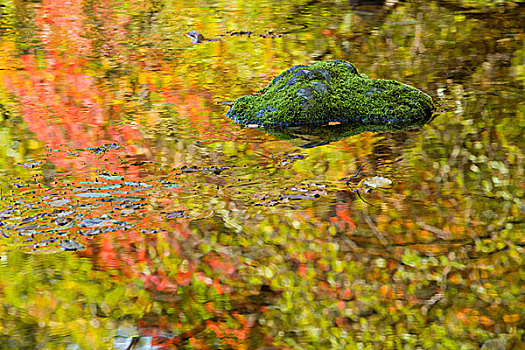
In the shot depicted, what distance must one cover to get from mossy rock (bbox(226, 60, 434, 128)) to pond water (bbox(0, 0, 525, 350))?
265mm

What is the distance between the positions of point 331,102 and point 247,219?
255 centimetres

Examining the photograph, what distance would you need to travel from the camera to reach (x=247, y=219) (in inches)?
157

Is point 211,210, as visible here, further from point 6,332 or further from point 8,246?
point 6,332

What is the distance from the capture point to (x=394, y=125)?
19.8 ft

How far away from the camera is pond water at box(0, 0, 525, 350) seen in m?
3.00

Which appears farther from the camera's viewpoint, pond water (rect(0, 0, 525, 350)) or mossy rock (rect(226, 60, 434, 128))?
mossy rock (rect(226, 60, 434, 128))

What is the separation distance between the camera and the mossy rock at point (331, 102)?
6121 millimetres

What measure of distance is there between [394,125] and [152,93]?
3.05m

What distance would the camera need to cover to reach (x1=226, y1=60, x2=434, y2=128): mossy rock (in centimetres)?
612

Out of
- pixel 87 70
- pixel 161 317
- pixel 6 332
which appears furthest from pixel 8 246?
pixel 87 70

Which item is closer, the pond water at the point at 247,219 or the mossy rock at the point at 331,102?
the pond water at the point at 247,219

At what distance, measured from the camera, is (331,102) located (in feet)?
20.2

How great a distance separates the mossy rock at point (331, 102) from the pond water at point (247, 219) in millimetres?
265

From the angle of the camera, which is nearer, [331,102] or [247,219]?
[247,219]
